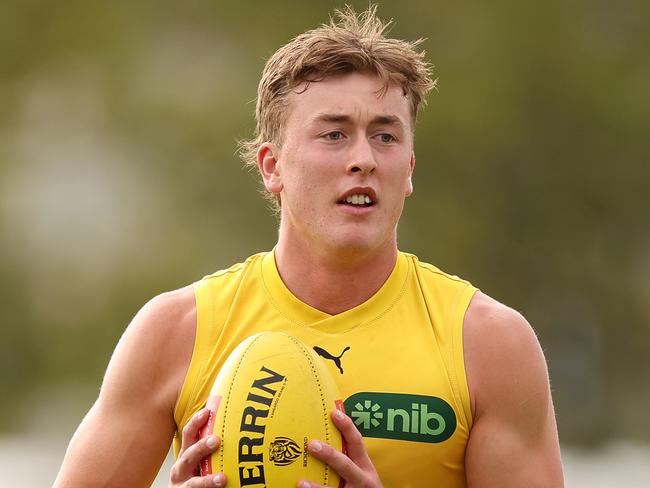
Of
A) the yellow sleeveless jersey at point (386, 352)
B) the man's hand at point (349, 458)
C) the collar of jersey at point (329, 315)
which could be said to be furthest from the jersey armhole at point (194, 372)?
the man's hand at point (349, 458)

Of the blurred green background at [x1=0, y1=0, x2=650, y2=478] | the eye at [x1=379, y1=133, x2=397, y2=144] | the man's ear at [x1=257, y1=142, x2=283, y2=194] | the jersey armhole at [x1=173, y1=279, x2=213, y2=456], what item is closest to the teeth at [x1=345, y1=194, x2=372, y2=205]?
the eye at [x1=379, y1=133, x2=397, y2=144]

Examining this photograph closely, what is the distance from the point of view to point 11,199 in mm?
24078

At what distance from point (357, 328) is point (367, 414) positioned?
1.12ft

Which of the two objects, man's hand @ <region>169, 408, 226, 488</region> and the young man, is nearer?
man's hand @ <region>169, 408, 226, 488</region>

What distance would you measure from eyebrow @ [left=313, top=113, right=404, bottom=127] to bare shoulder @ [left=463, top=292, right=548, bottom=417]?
734mm

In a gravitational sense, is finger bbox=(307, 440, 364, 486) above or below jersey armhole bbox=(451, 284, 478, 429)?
below

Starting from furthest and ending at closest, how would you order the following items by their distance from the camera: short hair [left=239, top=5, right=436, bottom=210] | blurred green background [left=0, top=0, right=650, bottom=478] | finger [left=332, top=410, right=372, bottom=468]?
blurred green background [left=0, top=0, right=650, bottom=478]
short hair [left=239, top=5, right=436, bottom=210]
finger [left=332, top=410, right=372, bottom=468]

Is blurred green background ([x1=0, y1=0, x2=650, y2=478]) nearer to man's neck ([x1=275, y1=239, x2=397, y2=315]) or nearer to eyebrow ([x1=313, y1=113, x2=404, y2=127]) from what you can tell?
man's neck ([x1=275, y1=239, x2=397, y2=315])

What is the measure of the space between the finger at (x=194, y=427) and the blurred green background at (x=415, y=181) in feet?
51.5

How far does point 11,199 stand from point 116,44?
3376 mm

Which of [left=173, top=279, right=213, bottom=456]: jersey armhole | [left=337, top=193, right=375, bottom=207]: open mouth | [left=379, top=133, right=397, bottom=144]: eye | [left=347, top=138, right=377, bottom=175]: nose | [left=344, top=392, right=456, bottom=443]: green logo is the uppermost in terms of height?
[left=379, top=133, right=397, bottom=144]: eye

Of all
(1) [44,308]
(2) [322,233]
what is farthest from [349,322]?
(1) [44,308]

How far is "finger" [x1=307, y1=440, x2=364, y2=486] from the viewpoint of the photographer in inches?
175

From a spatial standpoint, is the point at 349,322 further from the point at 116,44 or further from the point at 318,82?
the point at 116,44
